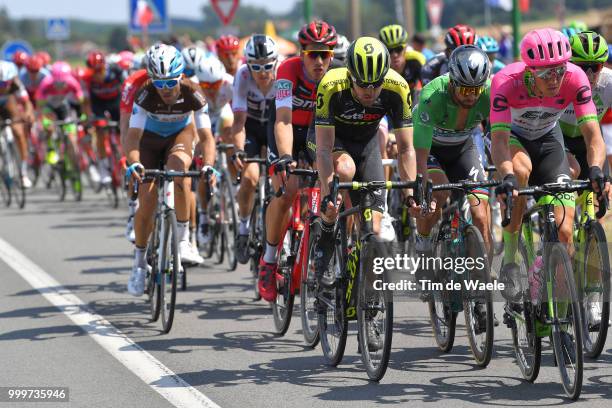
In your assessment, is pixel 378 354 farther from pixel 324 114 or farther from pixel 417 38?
pixel 417 38

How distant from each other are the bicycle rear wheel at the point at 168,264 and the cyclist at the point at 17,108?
9.40 meters

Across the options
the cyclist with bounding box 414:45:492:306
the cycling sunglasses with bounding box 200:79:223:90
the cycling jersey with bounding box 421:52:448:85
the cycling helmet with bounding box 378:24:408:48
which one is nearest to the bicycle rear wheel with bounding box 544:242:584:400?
the cyclist with bounding box 414:45:492:306

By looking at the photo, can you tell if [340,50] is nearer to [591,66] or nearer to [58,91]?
[591,66]

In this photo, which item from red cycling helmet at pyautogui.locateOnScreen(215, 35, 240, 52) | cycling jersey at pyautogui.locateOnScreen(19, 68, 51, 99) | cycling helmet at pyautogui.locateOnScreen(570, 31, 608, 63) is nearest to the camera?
cycling helmet at pyautogui.locateOnScreen(570, 31, 608, 63)

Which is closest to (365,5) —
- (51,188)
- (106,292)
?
(51,188)

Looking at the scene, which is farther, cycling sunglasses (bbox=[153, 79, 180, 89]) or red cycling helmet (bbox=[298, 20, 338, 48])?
cycling sunglasses (bbox=[153, 79, 180, 89])

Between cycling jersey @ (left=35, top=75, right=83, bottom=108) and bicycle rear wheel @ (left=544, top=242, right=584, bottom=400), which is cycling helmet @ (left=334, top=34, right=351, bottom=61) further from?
cycling jersey @ (left=35, top=75, right=83, bottom=108)

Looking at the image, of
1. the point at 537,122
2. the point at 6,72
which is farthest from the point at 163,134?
the point at 6,72

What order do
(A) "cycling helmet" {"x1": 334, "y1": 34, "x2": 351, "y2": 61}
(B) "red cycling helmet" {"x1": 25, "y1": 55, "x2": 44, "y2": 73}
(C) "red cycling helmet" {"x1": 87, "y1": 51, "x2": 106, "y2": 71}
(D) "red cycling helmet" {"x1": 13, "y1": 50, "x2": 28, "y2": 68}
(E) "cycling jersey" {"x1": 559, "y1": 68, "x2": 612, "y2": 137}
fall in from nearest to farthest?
(E) "cycling jersey" {"x1": 559, "y1": 68, "x2": 612, "y2": 137} < (A) "cycling helmet" {"x1": 334, "y1": 34, "x2": 351, "y2": 61} < (C) "red cycling helmet" {"x1": 87, "y1": 51, "x2": 106, "y2": 71} < (B) "red cycling helmet" {"x1": 25, "y1": 55, "x2": 44, "y2": 73} < (D) "red cycling helmet" {"x1": 13, "y1": 50, "x2": 28, "y2": 68}

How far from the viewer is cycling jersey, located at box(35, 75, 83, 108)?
19594 millimetres

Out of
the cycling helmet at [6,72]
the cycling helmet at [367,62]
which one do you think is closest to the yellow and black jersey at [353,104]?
the cycling helmet at [367,62]

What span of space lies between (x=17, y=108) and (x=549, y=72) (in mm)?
12435

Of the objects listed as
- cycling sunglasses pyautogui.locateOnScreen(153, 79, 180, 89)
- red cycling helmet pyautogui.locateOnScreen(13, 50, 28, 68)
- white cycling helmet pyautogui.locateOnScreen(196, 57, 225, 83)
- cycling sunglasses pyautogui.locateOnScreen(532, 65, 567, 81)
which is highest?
red cycling helmet pyautogui.locateOnScreen(13, 50, 28, 68)

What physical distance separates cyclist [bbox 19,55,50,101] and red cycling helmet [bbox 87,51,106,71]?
1.97 metres
